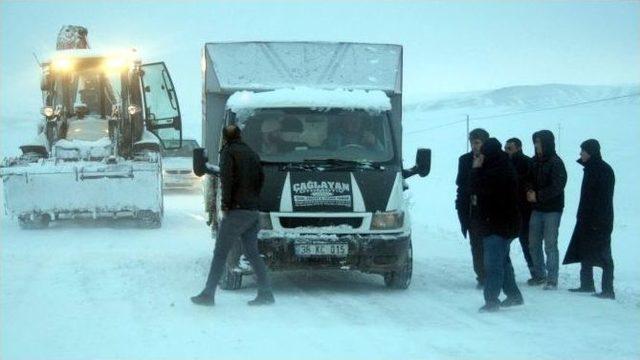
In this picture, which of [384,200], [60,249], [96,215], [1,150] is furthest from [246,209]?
[1,150]

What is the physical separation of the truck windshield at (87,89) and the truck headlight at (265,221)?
9.75 metres

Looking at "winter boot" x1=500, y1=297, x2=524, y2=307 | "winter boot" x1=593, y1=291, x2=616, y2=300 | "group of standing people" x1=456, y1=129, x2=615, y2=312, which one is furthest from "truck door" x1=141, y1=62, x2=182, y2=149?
"winter boot" x1=593, y1=291, x2=616, y2=300

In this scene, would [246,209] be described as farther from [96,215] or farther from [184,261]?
[96,215]

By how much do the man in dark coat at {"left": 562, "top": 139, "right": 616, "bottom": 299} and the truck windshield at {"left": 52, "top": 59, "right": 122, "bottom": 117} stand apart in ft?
37.0

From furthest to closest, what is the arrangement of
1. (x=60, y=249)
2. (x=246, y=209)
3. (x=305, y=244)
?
(x=60, y=249)
(x=305, y=244)
(x=246, y=209)

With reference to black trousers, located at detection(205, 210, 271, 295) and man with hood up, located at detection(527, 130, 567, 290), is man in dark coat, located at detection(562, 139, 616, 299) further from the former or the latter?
black trousers, located at detection(205, 210, 271, 295)

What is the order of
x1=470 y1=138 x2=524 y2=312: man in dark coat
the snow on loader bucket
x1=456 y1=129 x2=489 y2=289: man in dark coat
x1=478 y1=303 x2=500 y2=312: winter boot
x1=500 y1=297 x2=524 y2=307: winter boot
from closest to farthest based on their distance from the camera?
1. x1=470 y1=138 x2=524 y2=312: man in dark coat
2. x1=478 y1=303 x2=500 y2=312: winter boot
3. x1=500 y1=297 x2=524 y2=307: winter boot
4. x1=456 y1=129 x2=489 y2=289: man in dark coat
5. the snow on loader bucket

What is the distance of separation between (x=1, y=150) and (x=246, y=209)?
6366 cm

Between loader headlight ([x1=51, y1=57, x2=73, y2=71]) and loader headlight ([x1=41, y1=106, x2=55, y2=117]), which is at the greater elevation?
loader headlight ([x1=51, y1=57, x2=73, y2=71])

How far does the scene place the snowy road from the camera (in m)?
6.41

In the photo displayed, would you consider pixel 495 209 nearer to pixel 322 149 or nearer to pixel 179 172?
pixel 322 149

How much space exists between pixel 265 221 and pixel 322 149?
45.1 inches

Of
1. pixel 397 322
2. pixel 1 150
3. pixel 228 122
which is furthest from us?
pixel 1 150

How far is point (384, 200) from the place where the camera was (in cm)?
891
